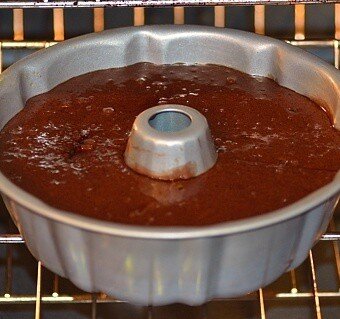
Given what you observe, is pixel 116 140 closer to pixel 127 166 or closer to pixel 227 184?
pixel 127 166

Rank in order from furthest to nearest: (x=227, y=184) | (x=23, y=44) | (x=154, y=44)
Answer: (x=23, y=44) < (x=154, y=44) < (x=227, y=184)

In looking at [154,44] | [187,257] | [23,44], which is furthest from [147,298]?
[23,44]

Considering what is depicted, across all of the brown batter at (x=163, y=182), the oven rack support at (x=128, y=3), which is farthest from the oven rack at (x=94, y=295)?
the oven rack support at (x=128, y=3)

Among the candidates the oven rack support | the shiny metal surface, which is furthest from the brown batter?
the oven rack support

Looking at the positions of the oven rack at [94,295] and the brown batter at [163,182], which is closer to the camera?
the brown batter at [163,182]

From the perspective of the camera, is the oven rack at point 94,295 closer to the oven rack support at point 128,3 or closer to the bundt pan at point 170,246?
the bundt pan at point 170,246

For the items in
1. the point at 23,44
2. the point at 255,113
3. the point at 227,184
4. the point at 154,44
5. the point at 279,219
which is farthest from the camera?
the point at 23,44

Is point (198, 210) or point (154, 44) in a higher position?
point (154, 44)
